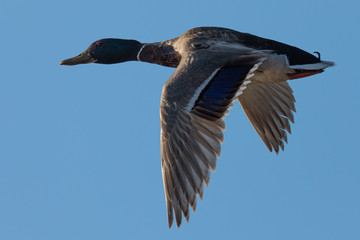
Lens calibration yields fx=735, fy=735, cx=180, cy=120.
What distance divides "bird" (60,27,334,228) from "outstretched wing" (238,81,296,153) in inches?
13.1

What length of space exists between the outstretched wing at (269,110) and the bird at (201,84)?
333mm

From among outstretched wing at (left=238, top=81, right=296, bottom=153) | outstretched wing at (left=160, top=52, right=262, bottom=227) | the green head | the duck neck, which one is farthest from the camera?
outstretched wing at (left=238, top=81, right=296, bottom=153)

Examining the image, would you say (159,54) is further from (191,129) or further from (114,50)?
(191,129)

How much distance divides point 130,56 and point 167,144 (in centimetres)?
276

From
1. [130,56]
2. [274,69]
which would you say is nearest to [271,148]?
[274,69]

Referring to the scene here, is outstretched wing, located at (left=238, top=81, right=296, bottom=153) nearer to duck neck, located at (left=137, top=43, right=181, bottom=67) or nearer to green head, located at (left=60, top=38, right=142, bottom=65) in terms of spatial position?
duck neck, located at (left=137, top=43, right=181, bottom=67)

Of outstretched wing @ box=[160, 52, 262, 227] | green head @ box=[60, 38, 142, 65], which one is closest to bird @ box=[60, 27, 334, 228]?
outstretched wing @ box=[160, 52, 262, 227]

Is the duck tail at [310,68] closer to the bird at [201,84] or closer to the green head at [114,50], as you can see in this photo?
the bird at [201,84]

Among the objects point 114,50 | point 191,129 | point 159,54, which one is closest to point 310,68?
point 191,129

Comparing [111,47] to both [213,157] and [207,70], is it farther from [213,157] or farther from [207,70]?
[213,157]

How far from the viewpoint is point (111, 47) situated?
11.0 metres

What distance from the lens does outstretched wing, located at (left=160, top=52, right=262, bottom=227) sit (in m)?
8.44

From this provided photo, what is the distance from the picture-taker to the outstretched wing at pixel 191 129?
844 centimetres

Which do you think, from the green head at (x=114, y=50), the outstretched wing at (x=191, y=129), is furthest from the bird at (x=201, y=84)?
the green head at (x=114, y=50)
